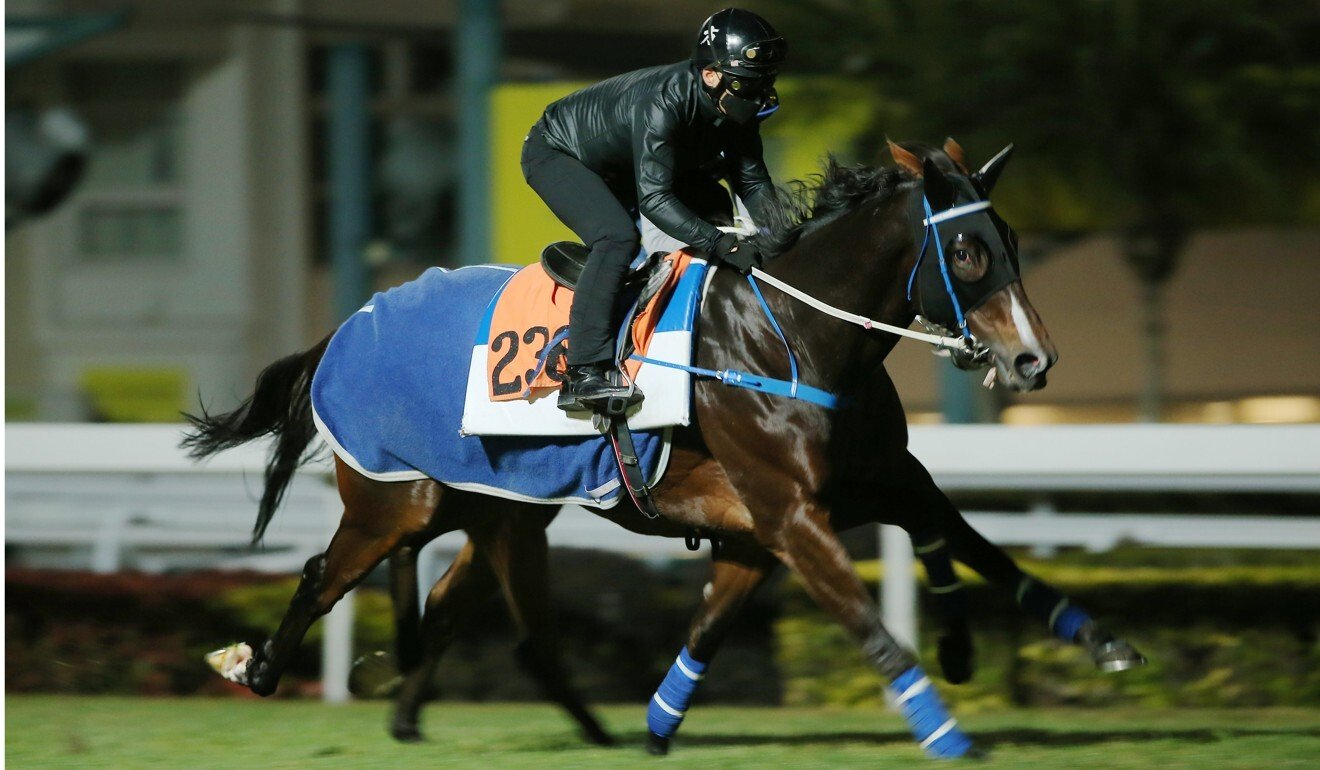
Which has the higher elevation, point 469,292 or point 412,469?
point 469,292

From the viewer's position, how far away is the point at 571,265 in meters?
4.28

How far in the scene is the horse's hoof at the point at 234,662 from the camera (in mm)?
4512

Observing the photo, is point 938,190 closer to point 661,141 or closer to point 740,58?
point 740,58

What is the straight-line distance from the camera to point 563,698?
474 cm

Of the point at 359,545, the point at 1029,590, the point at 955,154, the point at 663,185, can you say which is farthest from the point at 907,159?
the point at 359,545

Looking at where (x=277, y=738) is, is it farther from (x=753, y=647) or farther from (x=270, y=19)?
(x=270, y=19)

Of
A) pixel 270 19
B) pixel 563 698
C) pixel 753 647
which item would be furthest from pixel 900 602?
pixel 270 19

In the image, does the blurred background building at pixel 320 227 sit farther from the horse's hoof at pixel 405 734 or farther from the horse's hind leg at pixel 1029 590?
the horse's hoof at pixel 405 734

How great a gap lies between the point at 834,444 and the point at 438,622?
1471 mm

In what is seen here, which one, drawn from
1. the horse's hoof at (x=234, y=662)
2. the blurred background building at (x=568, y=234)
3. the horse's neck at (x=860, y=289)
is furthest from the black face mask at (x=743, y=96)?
the blurred background building at (x=568, y=234)

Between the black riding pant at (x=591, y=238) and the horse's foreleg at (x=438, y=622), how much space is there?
1027 millimetres

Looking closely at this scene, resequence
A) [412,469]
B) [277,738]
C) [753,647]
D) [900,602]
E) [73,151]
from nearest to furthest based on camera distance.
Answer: [412,469], [277,738], [900,602], [753,647], [73,151]

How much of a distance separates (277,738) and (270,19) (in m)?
6.60

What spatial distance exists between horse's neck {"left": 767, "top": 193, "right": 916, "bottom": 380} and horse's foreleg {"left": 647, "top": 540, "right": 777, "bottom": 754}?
24.1 inches
